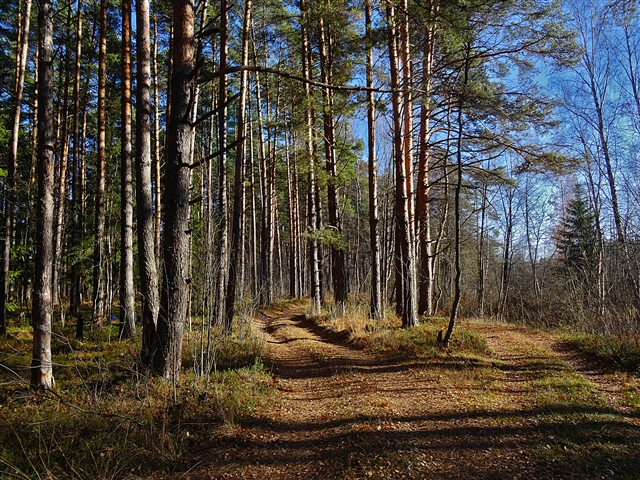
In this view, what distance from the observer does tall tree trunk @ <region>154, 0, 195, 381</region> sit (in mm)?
4316

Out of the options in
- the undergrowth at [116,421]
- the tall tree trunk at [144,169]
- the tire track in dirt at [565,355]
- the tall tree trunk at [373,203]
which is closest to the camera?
the undergrowth at [116,421]

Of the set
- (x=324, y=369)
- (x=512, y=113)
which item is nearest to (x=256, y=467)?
(x=324, y=369)

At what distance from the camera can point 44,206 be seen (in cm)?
534

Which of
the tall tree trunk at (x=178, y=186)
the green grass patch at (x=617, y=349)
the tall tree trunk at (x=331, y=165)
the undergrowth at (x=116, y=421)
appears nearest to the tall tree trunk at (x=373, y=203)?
the tall tree trunk at (x=331, y=165)

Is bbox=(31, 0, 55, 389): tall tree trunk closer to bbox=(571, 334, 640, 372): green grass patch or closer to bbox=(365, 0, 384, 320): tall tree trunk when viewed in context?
bbox=(365, 0, 384, 320): tall tree trunk

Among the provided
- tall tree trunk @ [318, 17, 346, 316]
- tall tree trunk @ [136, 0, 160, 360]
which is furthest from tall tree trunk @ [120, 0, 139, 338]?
tall tree trunk @ [318, 17, 346, 316]

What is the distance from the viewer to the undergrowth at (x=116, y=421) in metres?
3.21

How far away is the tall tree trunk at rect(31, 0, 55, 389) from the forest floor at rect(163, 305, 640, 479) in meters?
3.39

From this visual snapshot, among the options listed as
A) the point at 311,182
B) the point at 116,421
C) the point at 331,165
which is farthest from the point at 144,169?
the point at 311,182

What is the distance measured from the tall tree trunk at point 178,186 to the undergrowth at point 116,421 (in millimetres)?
429

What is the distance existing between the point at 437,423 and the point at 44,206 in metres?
6.30

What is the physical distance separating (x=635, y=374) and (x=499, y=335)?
3.75 meters

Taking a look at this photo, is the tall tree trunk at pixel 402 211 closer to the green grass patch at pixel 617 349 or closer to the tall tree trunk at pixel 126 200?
the green grass patch at pixel 617 349

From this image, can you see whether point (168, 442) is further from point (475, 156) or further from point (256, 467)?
point (475, 156)
